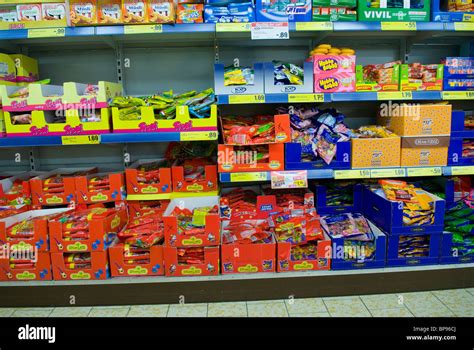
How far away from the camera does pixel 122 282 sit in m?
2.19

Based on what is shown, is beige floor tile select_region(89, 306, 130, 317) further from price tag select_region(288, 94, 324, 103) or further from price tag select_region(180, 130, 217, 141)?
price tag select_region(288, 94, 324, 103)

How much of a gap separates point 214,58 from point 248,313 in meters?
Answer: 1.84

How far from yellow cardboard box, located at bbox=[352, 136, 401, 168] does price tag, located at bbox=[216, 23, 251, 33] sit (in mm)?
982

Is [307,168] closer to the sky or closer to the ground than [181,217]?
closer to the sky

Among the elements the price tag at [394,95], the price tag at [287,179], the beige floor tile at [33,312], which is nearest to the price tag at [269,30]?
the price tag at [394,95]

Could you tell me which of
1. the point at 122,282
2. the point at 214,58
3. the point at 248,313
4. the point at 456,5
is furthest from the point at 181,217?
the point at 456,5

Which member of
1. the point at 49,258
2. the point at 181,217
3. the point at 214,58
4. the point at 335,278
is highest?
the point at 214,58

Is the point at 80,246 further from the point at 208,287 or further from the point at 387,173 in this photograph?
the point at 387,173

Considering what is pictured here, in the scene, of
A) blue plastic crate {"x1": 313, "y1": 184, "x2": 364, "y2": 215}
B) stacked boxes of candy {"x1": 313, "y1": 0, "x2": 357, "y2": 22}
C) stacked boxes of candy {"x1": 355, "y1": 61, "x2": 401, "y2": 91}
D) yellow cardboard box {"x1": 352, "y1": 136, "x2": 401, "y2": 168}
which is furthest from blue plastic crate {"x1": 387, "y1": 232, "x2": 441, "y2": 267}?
stacked boxes of candy {"x1": 313, "y1": 0, "x2": 357, "y2": 22}

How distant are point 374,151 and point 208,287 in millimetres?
1362

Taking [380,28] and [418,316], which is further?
[380,28]

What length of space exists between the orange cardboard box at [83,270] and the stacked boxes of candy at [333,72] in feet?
5.58

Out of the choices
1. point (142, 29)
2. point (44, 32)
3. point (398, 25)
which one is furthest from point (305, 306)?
point (44, 32)

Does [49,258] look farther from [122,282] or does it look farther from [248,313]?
[248,313]
